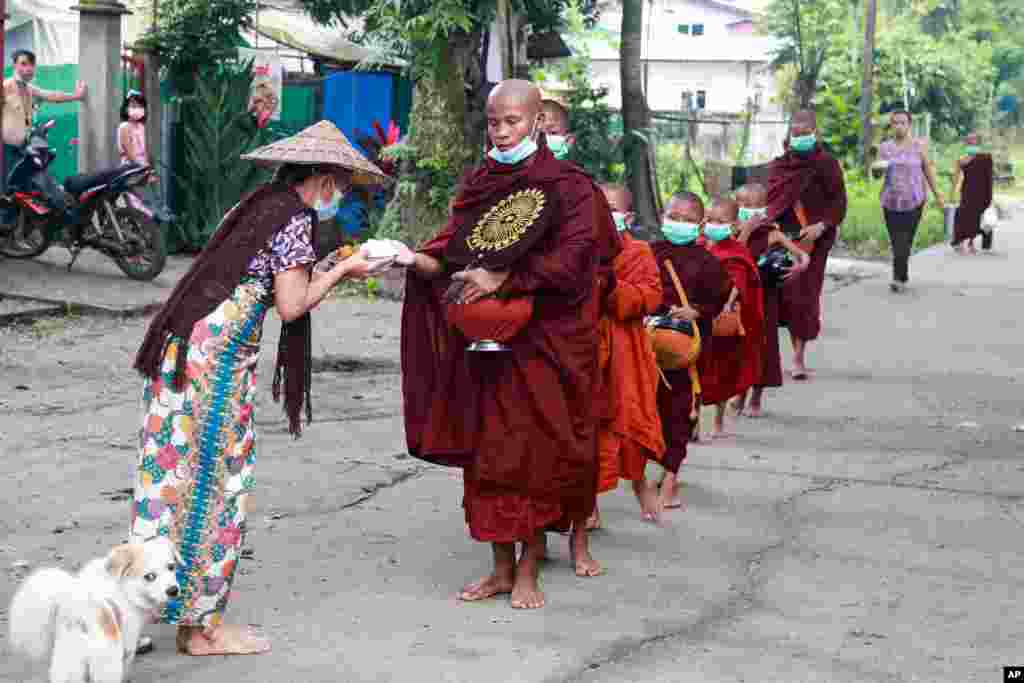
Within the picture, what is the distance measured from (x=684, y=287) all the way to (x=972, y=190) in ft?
51.1

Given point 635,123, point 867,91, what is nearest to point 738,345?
point 635,123

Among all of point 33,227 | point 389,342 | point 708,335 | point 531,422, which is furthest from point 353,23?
point 531,422

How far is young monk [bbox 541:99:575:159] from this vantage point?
6.78 metres

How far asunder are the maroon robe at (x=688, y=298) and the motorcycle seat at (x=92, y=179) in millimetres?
6669

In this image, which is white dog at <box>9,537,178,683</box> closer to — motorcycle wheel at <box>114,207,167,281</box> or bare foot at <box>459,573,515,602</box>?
bare foot at <box>459,573,515,602</box>

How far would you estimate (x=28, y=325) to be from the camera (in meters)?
11.6

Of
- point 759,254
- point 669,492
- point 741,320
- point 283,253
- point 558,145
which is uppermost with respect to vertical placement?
point 558,145

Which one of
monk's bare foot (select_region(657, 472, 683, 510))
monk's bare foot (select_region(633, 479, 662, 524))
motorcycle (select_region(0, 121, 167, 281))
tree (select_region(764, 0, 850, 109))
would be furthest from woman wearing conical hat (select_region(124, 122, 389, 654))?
tree (select_region(764, 0, 850, 109))

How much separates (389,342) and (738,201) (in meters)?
3.27

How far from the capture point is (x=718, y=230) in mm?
8305

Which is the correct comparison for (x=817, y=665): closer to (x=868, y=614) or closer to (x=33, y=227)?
(x=868, y=614)

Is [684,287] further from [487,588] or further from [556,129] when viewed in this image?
[487,588]

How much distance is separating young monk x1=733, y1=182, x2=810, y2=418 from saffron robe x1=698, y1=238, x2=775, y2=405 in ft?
2.49

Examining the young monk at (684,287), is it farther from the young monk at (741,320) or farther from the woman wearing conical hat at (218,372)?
the woman wearing conical hat at (218,372)
